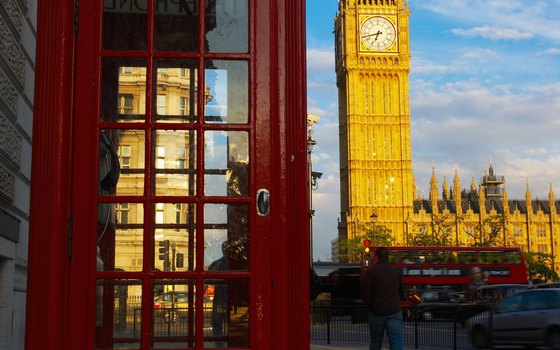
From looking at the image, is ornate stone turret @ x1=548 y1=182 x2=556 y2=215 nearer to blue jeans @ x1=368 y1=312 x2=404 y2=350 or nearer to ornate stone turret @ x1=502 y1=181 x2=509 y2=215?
ornate stone turret @ x1=502 y1=181 x2=509 y2=215

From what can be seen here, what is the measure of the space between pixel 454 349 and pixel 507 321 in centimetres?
120

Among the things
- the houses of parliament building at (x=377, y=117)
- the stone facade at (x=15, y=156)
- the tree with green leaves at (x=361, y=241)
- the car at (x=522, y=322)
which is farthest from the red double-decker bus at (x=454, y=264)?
the houses of parliament building at (x=377, y=117)

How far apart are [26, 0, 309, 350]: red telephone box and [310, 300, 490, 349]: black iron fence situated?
464 inches

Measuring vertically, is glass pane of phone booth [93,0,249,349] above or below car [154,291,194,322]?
above

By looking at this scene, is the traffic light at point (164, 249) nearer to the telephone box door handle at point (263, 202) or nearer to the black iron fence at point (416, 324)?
the telephone box door handle at point (263, 202)

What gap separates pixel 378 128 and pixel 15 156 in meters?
78.7

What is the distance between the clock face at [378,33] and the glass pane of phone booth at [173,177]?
79.0 metres

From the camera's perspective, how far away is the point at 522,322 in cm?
1339

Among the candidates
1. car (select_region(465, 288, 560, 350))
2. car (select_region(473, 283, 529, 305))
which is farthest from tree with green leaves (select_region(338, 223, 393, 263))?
car (select_region(465, 288, 560, 350))

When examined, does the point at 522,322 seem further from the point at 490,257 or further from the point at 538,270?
the point at 538,270

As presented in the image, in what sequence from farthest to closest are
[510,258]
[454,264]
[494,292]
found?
[510,258] < [454,264] < [494,292]

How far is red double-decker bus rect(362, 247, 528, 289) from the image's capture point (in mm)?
32938

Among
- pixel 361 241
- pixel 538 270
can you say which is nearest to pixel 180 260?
pixel 361 241

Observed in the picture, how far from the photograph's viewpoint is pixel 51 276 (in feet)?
10.5
